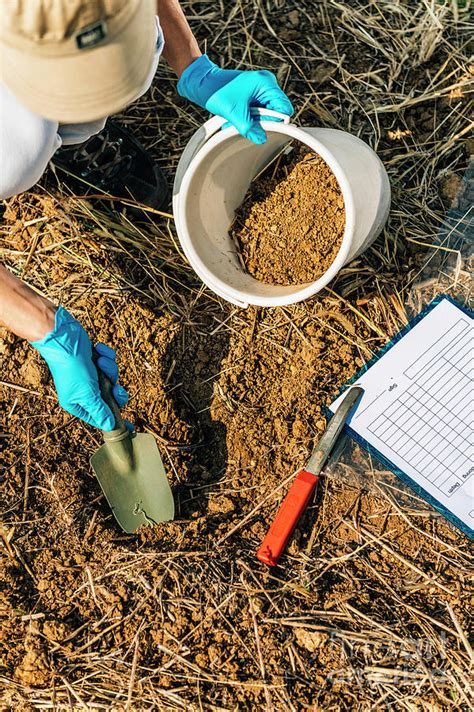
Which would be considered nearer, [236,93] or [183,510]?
[236,93]

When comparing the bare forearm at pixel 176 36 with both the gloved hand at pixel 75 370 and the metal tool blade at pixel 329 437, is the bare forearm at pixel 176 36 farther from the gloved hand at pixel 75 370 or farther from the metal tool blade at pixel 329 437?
the metal tool blade at pixel 329 437

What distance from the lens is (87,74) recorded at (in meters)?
0.93

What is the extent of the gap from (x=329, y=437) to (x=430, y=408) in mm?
270

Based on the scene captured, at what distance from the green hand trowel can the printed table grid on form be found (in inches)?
20.9

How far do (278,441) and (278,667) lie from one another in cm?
50

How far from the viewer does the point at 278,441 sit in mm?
1654

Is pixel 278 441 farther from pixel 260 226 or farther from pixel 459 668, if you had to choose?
pixel 459 668

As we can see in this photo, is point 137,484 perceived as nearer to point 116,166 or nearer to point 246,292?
point 246,292

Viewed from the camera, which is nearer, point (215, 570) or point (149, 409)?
point (215, 570)

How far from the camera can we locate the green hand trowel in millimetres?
1583

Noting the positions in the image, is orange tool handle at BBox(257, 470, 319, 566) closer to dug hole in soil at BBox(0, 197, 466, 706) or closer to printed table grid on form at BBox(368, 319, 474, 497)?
dug hole in soil at BBox(0, 197, 466, 706)

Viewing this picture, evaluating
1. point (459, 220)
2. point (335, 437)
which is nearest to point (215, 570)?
point (335, 437)

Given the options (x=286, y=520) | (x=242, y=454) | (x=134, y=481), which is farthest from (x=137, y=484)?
(x=286, y=520)

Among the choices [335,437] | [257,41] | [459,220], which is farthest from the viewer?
[257,41]
